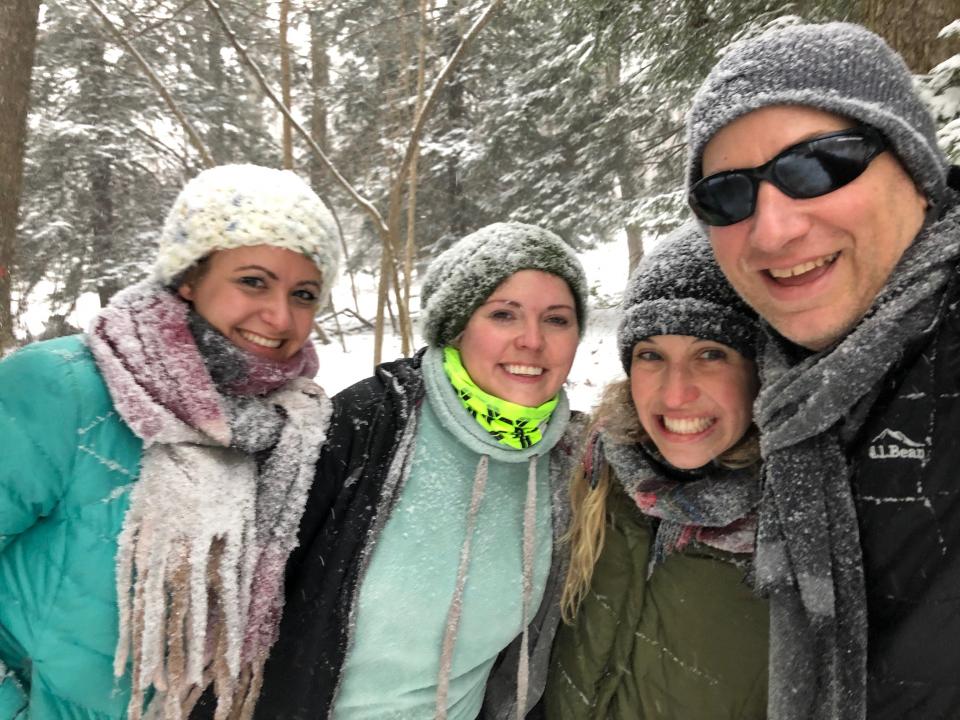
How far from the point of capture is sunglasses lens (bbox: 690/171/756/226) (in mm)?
1391

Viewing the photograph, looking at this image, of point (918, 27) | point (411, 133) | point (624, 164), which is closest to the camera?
point (918, 27)

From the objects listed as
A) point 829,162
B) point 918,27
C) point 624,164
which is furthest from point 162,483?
point 624,164

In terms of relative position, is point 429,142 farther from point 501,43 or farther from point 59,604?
point 59,604

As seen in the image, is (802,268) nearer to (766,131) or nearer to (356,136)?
(766,131)

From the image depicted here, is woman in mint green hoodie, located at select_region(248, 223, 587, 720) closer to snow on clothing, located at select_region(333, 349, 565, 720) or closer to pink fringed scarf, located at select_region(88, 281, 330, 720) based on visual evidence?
snow on clothing, located at select_region(333, 349, 565, 720)

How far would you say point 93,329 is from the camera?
66.4 inches

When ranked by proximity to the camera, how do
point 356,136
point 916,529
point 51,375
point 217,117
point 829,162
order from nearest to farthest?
point 916,529 → point 829,162 → point 51,375 → point 356,136 → point 217,117

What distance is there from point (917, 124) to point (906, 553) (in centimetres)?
99

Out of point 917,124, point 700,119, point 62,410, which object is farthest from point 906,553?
point 62,410

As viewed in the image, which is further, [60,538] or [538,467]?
[538,467]

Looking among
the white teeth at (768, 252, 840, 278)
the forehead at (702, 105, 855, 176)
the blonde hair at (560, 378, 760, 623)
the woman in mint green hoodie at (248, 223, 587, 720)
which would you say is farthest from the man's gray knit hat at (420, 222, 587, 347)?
the white teeth at (768, 252, 840, 278)

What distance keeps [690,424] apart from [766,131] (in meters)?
0.90

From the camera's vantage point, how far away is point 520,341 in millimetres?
2082

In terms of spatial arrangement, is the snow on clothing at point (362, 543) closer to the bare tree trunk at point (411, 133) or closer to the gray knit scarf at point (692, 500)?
the gray knit scarf at point (692, 500)
